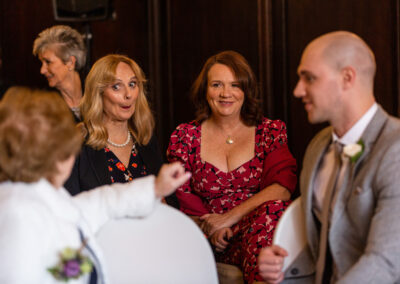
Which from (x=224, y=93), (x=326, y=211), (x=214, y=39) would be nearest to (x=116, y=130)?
(x=224, y=93)

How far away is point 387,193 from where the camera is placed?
165 cm

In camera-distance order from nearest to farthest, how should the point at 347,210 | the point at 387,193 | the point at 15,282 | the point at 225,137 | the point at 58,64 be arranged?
the point at 15,282
the point at 387,193
the point at 347,210
the point at 225,137
the point at 58,64

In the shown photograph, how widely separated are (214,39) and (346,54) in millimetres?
2833

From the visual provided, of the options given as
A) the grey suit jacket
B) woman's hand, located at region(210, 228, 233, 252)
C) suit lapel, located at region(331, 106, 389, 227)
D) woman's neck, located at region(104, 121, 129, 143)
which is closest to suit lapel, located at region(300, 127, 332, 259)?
the grey suit jacket

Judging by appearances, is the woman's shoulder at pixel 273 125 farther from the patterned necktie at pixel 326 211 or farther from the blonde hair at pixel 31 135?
the blonde hair at pixel 31 135

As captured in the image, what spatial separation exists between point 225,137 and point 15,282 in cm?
191

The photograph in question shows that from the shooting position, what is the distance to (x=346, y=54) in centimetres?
182

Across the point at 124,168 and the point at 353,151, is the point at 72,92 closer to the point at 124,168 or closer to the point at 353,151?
the point at 124,168

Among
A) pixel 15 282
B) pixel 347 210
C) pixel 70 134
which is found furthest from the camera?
pixel 347 210

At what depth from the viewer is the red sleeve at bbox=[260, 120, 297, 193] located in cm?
295

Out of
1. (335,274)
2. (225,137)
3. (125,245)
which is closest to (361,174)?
(335,274)

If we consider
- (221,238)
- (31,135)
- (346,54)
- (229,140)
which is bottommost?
(221,238)

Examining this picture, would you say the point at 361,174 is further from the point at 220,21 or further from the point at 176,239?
the point at 220,21

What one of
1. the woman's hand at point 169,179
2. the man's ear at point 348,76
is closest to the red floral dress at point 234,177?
the man's ear at point 348,76
